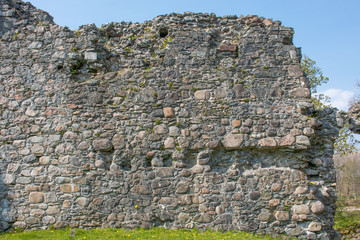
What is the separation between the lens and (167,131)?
6.94 m

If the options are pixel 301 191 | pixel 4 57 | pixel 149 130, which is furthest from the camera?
pixel 4 57

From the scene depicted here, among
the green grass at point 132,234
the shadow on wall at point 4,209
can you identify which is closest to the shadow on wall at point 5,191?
the shadow on wall at point 4,209

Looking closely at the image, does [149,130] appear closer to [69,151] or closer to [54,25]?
[69,151]

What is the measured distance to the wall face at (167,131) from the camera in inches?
260

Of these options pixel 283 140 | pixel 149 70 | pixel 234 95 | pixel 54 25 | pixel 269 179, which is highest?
pixel 54 25

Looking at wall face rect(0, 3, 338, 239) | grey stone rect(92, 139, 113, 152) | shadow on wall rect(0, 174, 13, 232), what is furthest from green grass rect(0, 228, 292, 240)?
grey stone rect(92, 139, 113, 152)

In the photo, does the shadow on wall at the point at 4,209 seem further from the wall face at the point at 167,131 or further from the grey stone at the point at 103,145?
the grey stone at the point at 103,145

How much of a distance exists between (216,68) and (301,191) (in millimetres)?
3479

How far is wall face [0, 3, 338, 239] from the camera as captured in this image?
659cm

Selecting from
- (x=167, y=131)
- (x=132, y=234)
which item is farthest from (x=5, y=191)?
(x=167, y=131)

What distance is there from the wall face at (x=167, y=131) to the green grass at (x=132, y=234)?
0.72 ft

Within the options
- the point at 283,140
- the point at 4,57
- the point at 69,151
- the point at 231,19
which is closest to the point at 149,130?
the point at 69,151

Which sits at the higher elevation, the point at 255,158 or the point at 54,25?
the point at 54,25

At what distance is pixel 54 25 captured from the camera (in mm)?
7738
